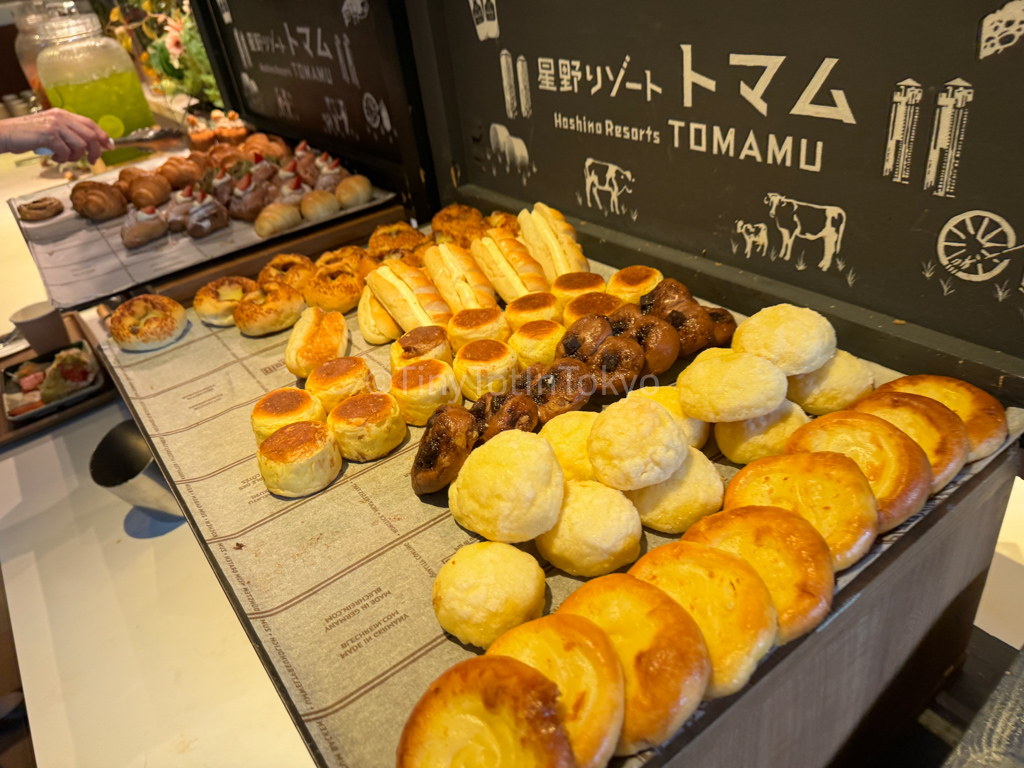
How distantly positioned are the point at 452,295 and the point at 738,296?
3.65 feet

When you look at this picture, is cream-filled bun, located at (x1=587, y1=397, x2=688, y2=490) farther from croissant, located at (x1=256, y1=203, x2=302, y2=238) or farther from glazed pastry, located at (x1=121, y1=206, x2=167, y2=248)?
glazed pastry, located at (x1=121, y1=206, x2=167, y2=248)

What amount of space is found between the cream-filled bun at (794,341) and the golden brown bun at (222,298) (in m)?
2.15

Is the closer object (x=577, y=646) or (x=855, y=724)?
(x=577, y=646)

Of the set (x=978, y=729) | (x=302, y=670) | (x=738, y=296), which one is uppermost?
(x=738, y=296)

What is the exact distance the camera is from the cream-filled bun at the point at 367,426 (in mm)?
1976

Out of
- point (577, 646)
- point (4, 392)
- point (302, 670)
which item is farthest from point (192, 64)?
point (577, 646)

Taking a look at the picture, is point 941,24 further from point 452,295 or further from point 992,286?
point 452,295

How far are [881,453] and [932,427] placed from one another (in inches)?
6.8

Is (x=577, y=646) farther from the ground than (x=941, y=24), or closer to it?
closer to it

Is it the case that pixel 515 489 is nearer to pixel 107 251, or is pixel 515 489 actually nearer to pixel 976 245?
pixel 976 245

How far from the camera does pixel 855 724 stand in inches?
64.1

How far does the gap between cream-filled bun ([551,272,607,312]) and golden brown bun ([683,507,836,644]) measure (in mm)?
1210

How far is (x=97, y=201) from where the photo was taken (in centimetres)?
402

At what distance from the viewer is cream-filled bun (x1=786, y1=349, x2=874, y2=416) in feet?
5.93
